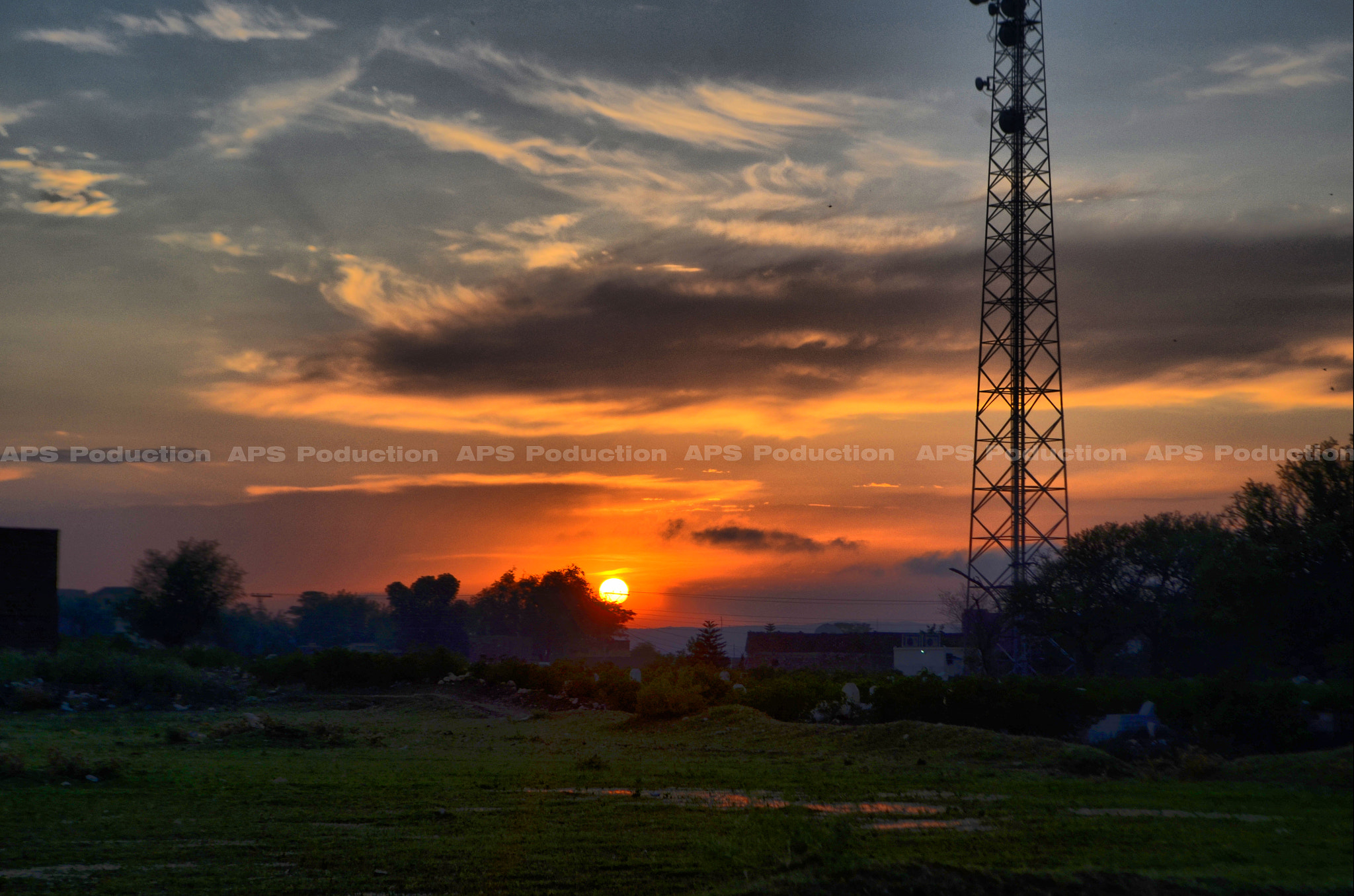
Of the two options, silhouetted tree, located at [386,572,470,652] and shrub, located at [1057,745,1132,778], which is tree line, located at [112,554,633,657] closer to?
silhouetted tree, located at [386,572,470,652]

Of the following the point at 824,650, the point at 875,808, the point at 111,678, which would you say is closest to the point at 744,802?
the point at 875,808

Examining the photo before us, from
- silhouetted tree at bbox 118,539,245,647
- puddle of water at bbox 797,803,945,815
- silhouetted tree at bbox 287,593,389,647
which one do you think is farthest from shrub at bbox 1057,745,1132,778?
silhouetted tree at bbox 287,593,389,647

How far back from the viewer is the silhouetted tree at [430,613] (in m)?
121

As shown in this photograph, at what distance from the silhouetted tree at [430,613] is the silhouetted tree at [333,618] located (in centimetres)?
2079

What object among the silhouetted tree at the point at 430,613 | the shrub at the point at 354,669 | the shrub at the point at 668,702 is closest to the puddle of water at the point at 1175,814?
the shrub at the point at 668,702

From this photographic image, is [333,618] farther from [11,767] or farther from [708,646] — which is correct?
[11,767]

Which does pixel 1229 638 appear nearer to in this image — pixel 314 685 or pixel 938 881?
pixel 938 881

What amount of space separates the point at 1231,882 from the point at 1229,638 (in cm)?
3477

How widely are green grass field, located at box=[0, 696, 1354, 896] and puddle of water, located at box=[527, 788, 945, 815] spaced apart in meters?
0.08

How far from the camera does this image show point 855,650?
307 ft

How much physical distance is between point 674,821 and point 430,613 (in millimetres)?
115783

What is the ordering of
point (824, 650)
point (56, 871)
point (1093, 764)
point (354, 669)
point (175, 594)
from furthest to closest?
point (824, 650), point (175, 594), point (354, 669), point (1093, 764), point (56, 871)

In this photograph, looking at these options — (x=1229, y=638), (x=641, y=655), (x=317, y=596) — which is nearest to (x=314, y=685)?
(x=641, y=655)

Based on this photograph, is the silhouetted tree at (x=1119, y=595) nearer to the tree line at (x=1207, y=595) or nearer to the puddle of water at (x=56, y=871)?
the tree line at (x=1207, y=595)
